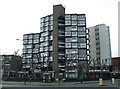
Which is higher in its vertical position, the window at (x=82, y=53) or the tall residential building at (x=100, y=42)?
the tall residential building at (x=100, y=42)

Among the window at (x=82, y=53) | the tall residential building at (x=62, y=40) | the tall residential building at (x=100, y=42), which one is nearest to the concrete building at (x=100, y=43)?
the tall residential building at (x=100, y=42)

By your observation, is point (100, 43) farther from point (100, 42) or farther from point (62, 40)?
point (62, 40)

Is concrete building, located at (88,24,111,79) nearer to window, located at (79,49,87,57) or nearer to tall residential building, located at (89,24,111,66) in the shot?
tall residential building, located at (89,24,111,66)

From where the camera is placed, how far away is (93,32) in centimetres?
18375

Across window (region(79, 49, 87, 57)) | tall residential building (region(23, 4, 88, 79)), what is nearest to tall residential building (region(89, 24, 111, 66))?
window (region(79, 49, 87, 57))

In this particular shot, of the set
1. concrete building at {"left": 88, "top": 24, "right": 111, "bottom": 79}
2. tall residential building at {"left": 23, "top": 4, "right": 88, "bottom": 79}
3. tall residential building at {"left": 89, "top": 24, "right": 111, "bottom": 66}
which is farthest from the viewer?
tall residential building at {"left": 89, "top": 24, "right": 111, "bottom": 66}

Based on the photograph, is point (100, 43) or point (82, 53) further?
point (100, 43)

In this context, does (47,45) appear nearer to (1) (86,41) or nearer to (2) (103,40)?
(1) (86,41)

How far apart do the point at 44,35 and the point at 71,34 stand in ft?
63.6

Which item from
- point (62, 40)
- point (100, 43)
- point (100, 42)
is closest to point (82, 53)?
point (62, 40)

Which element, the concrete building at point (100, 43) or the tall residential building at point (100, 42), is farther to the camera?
the tall residential building at point (100, 42)

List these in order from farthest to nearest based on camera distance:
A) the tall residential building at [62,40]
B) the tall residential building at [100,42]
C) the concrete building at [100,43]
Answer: the tall residential building at [100,42] < the concrete building at [100,43] < the tall residential building at [62,40]

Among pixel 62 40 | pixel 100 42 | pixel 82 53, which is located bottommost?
pixel 82 53

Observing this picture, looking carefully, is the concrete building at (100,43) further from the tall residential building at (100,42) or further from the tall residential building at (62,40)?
the tall residential building at (62,40)
